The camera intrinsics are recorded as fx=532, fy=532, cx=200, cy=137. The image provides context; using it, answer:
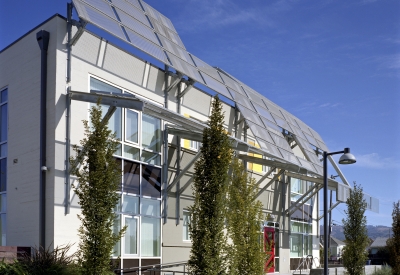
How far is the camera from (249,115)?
76.8 feet

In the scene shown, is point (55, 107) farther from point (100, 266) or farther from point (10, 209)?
point (100, 266)

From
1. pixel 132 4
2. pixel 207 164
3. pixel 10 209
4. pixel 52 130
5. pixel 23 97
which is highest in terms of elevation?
pixel 132 4

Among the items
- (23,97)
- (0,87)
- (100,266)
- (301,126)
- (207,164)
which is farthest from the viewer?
(301,126)

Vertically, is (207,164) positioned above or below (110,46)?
below

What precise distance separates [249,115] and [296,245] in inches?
464

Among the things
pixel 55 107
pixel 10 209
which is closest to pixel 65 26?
pixel 55 107

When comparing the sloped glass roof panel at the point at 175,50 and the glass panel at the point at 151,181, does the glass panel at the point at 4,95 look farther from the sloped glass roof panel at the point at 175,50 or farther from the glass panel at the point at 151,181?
the sloped glass roof panel at the point at 175,50

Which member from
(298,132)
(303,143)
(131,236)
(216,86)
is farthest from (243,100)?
A: (131,236)

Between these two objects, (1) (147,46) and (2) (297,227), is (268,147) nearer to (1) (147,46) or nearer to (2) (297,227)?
(1) (147,46)

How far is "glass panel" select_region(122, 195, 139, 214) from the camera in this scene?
1798 cm

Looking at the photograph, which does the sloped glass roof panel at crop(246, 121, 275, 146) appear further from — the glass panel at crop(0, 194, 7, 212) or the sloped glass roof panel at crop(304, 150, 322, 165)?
the glass panel at crop(0, 194, 7, 212)

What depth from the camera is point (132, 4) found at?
1980 cm

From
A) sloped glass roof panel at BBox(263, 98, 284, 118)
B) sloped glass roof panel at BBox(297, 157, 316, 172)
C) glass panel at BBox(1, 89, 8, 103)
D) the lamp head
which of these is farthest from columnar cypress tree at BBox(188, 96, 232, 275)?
sloped glass roof panel at BBox(263, 98, 284, 118)

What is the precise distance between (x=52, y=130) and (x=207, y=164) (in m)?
4.78
